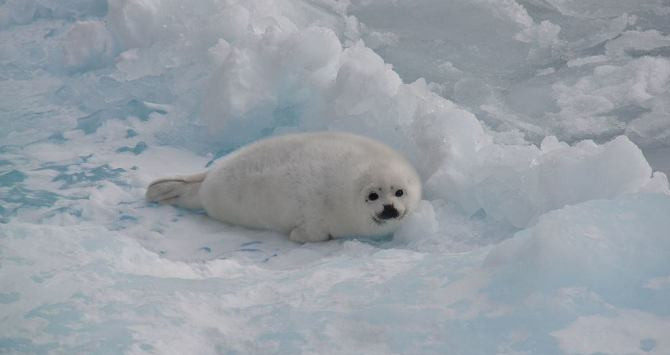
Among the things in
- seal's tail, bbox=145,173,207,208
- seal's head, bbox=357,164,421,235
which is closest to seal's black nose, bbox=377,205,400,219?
seal's head, bbox=357,164,421,235

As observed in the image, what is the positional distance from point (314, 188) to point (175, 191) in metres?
0.72

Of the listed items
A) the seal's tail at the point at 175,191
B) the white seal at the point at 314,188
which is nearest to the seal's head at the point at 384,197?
the white seal at the point at 314,188

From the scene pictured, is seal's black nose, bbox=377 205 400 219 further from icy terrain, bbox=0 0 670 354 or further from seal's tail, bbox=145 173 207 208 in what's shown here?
seal's tail, bbox=145 173 207 208

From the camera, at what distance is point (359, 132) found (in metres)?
4.61

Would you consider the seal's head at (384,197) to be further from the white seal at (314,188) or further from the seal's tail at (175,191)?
the seal's tail at (175,191)

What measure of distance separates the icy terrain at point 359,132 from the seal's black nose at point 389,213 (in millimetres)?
99

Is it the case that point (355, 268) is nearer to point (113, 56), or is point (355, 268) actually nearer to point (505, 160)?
point (505, 160)

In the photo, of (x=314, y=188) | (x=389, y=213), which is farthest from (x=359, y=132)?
(x=389, y=213)

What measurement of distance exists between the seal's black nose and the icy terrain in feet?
0.32

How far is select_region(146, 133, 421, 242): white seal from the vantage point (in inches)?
152

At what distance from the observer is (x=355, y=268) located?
314 centimetres

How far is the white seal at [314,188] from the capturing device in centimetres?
386

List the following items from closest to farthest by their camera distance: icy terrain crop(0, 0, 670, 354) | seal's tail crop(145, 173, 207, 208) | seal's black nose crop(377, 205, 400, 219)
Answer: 1. icy terrain crop(0, 0, 670, 354)
2. seal's black nose crop(377, 205, 400, 219)
3. seal's tail crop(145, 173, 207, 208)

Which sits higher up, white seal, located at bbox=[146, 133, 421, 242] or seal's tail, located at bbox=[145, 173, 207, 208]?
white seal, located at bbox=[146, 133, 421, 242]
